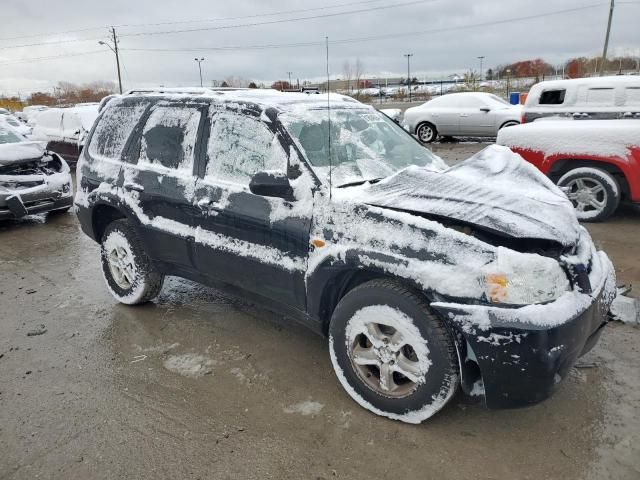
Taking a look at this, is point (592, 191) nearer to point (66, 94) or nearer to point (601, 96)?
point (601, 96)

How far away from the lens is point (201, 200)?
139 inches

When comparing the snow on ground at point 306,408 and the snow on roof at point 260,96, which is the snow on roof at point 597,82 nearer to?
the snow on roof at point 260,96

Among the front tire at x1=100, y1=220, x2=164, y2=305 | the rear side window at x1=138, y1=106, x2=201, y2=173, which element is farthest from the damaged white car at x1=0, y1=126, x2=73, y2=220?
the rear side window at x1=138, y1=106, x2=201, y2=173

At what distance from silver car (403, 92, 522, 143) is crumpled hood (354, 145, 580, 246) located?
1096 centimetres

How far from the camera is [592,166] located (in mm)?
6410

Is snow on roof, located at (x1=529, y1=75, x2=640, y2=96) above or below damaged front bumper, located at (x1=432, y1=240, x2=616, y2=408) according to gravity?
above

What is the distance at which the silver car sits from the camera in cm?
1389

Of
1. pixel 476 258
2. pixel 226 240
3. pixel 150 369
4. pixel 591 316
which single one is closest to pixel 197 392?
pixel 150 369

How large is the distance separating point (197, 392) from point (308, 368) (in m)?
0.76

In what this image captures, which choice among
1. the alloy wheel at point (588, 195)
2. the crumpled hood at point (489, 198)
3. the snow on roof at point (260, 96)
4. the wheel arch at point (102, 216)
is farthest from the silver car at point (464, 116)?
the crumpled hood at point (489, 198)

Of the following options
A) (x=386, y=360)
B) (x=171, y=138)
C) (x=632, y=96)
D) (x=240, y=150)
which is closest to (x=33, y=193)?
(x=171, y=138)

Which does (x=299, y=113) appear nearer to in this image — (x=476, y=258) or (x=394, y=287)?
(x=394, y=287)

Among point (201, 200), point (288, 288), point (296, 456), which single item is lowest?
point (296, 456)

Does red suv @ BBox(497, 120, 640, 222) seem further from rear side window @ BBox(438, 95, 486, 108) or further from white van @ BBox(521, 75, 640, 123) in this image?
rear side window @ BBox(438, 95, 486, 108)
